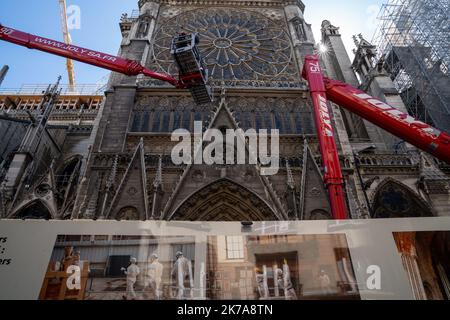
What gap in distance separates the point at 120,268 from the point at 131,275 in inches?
8.5

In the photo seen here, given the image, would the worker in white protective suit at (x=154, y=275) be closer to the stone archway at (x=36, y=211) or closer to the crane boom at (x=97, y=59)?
the stone archway at (x=36, y=211)

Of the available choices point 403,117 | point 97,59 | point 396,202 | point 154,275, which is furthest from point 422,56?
point 154,275

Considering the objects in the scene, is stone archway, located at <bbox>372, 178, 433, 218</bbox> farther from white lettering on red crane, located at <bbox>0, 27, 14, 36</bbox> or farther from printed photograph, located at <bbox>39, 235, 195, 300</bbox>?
white lettering on red crane, located at <bbox>0, 27, 14, 36</bbox>

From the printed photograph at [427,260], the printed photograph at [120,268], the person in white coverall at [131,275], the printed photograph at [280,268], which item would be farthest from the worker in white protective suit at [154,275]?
the printed photograph at [427,260]

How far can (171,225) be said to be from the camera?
5.18 m

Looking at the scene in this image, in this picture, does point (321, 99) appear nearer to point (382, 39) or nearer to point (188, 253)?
point (188, 253)

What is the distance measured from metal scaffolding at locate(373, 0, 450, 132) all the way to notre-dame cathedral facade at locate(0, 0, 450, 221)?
2.95 m

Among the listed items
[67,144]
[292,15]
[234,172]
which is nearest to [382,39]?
[292,15]

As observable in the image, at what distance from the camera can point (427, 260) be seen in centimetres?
529

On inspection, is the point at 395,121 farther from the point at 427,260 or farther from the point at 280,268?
the point at 280,268

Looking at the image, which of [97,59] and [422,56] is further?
[422,56]

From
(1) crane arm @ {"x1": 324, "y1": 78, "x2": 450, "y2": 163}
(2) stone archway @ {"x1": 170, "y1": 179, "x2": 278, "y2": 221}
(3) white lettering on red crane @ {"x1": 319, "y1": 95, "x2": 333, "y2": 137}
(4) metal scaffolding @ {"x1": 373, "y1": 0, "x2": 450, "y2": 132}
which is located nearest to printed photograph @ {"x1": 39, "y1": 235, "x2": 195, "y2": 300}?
(3) white lettering on red crane @ {"x1": 319, "y1": 95, "x2": 333, "y2": 137}

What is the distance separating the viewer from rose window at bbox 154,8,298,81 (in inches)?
816
